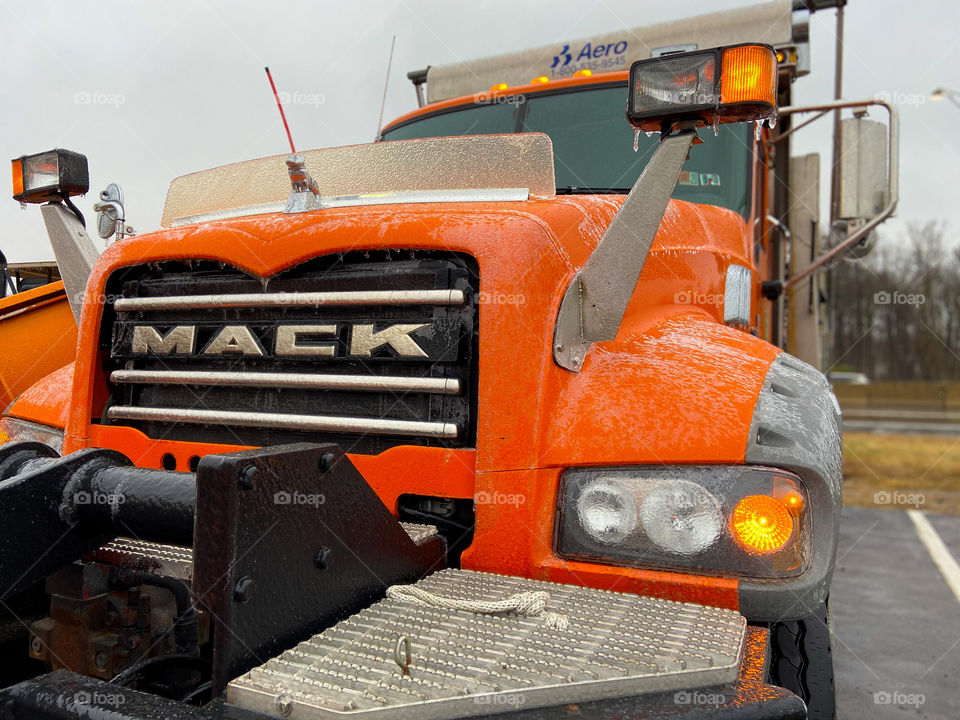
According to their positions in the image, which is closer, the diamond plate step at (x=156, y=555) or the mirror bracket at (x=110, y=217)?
the diamond plate step at (x=156, y=555)

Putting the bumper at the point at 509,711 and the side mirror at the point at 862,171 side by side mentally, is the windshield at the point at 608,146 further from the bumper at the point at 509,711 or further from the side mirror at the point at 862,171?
the bumper at the point at 509,711

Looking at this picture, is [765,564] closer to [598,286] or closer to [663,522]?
[663,522]

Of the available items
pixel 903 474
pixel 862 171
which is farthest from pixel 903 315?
pixel 862 171

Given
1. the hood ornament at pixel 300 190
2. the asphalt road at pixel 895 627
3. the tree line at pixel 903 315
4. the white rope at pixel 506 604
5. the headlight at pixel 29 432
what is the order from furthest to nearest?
1. the tree line at pixel 903 315
2. the asphalt road at pixel 895 627
3. the headlight at pixel 29 432
4. the hood ornament at pixel 300 190
5. the white rope at pixel 506 604

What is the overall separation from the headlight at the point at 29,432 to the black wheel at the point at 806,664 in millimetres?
2436

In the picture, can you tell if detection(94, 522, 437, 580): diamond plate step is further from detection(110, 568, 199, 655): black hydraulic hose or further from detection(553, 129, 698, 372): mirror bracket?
detection(553, 129, 698, 372): mirror bracket

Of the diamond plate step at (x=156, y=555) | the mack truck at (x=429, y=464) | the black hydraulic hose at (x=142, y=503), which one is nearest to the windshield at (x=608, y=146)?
the mack truck at (x=429, y=464)

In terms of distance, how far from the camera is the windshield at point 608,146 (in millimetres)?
3660

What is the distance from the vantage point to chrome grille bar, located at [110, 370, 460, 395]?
208 cm

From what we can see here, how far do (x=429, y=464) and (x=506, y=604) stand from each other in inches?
20.6

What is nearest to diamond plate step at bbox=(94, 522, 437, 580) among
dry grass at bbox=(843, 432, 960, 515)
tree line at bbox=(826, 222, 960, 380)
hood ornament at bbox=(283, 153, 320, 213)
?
hood ornament at bbox=(283, 153, 320, 213)

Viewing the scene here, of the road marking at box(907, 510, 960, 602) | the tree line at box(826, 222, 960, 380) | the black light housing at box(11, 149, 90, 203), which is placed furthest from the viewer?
the tree line at box(826, 222, 960, 380)

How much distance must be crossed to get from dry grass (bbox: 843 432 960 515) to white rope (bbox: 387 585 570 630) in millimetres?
7082

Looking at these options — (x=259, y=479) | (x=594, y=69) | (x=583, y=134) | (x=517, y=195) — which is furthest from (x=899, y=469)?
(x=259, y=479)
